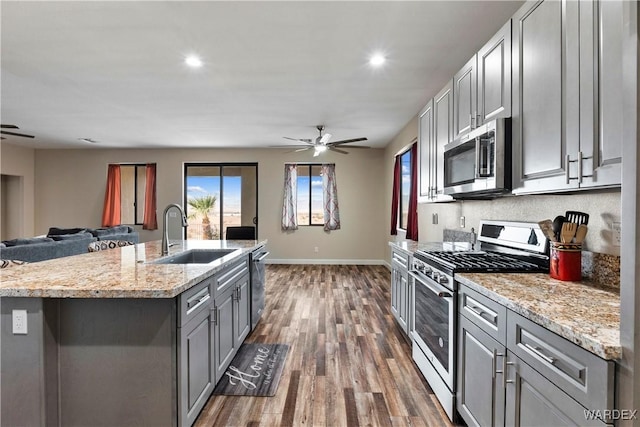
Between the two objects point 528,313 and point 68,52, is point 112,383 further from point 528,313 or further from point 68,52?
point 68,52

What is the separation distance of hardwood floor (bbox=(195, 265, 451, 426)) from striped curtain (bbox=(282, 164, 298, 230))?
2868 millimetres

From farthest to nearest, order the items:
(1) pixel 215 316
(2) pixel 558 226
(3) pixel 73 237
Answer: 1. (3) pixel 73 237
2. (1) pixel 215 316
3. (2) pixel 558 226

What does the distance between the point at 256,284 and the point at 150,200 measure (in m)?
5.39

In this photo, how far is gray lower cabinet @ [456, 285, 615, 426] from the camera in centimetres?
94

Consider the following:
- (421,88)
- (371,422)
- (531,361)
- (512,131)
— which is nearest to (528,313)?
(531,361)

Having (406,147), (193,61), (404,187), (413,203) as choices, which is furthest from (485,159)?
(404,187)

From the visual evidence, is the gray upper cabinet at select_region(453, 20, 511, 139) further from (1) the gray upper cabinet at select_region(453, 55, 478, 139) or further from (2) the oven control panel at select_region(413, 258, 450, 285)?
(2) the oven control panel at select_region(413, 258, 450, 285)

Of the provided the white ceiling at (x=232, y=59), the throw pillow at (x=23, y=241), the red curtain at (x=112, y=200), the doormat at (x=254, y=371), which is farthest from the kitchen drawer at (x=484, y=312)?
the red curtain at (x=112, y=200)

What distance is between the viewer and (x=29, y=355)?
1545mm

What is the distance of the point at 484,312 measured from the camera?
1.54 m

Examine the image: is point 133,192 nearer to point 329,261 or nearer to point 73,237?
point 73,237

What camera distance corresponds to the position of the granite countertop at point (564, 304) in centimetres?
93

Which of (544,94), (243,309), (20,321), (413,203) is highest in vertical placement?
(544,94)

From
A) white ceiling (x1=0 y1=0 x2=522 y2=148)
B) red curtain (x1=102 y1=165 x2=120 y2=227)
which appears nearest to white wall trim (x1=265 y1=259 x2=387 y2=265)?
white ceiling (x1=0 y1=0 x2=522 y2=148)
